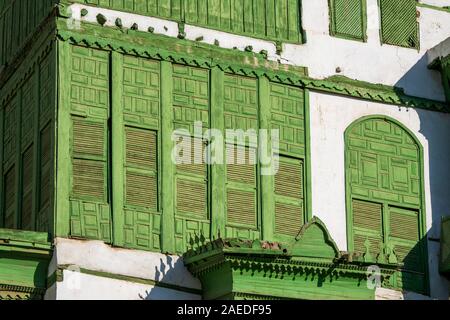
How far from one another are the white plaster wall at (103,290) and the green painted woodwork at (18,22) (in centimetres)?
472

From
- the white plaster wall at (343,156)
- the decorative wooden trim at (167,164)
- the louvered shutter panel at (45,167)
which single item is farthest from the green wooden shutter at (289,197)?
the louvered shutter panel at (45,167)

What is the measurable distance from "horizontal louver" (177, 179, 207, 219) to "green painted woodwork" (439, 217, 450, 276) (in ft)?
14.3

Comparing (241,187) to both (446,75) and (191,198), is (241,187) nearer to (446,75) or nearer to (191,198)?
(191,198)

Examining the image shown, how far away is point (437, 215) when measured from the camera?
3497 centimetres

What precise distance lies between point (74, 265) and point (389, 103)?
684 cm

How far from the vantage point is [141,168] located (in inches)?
1288

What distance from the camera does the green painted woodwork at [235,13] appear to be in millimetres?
33844

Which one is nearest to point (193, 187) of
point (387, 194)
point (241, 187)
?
point (241, 187)

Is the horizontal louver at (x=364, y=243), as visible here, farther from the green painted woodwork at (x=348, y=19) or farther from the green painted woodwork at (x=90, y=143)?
the green painted woodwork at (x=90, y=143)

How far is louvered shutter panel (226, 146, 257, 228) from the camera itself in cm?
3322

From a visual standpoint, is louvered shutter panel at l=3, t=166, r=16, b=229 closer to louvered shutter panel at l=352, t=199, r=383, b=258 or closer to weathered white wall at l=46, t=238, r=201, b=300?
weathered white wall at l=46, t=238, r=201, b=300
